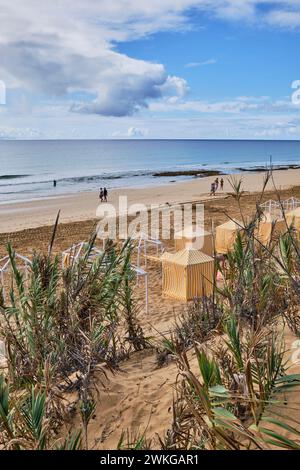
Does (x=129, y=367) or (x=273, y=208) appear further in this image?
(x=273, y=208)

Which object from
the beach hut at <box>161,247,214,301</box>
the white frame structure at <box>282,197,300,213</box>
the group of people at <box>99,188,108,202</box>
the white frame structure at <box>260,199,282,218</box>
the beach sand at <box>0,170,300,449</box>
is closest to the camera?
the beach sand at <box>0,170,300,449</box>

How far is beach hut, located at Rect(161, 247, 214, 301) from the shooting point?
927 centimetres

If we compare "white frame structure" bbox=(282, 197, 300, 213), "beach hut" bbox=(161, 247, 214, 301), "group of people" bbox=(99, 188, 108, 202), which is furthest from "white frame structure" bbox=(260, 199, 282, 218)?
"group of people" bbox=(99, 188, 108, 202)

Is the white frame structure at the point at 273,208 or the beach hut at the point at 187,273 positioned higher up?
the white frame structure at the point at 273,208

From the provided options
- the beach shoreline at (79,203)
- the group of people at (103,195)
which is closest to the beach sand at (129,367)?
the beach shoreline at (79,203)

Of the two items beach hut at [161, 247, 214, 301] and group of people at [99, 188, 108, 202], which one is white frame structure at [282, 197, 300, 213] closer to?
beach hut at [161, 247, 214, 301]

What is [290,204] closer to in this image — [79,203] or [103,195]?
[103,195]

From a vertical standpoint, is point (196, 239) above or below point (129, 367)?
above

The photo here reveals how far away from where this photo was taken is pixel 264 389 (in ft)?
8.96

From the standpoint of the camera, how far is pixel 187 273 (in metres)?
9.23

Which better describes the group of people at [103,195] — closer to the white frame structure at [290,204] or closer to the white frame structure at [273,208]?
the white frame structure at [273,208]

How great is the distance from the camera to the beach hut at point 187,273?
9.27m

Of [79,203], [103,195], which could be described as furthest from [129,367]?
[79,203]
